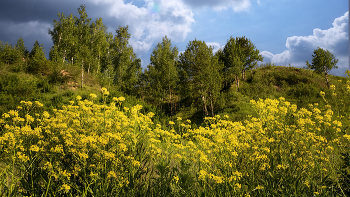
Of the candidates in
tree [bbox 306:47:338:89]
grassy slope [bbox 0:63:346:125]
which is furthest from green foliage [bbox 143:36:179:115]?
tree [bbox 306:47:338:89]

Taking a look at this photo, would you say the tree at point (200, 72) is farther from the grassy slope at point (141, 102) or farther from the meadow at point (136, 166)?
the meadow at point (136, 166)

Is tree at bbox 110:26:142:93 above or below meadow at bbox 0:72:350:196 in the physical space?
above

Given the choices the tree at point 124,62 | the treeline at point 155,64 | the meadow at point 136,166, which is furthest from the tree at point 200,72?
the meadow at point 136,166

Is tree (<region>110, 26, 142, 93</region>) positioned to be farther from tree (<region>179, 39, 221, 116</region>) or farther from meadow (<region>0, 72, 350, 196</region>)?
meadow (<region>0, 72, 350, 196</region>)

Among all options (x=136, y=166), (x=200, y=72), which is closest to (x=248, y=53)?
(x=200, y=72)

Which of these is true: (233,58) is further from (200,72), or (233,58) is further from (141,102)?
(141,102)

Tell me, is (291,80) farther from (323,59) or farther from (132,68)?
(132,68)

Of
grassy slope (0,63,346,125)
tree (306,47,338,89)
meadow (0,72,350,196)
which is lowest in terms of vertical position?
meadow (0,72,350,196)

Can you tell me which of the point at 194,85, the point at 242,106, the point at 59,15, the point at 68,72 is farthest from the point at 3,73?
the point at 242,106

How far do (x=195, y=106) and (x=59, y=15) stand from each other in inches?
965

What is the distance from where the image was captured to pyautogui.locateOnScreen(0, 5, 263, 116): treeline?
19047mm

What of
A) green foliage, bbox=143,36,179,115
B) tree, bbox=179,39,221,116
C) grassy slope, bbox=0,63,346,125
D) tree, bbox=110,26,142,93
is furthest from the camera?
tree, bbox=110,26,142,93

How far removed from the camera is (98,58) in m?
32.0

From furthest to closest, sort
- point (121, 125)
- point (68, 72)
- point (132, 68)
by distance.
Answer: point (132, 68), point (68, 72), point (121, 125)
